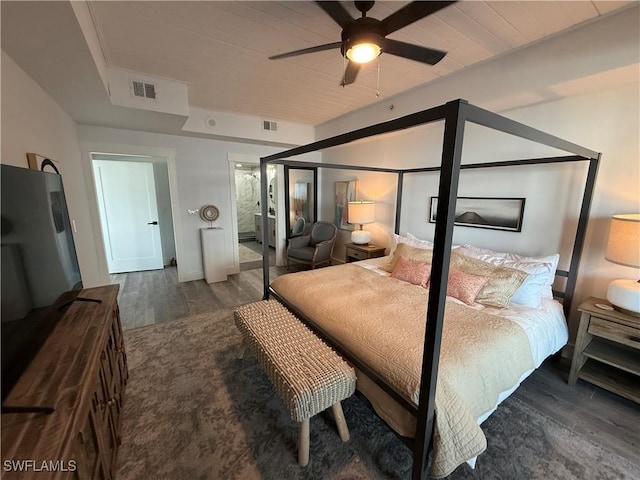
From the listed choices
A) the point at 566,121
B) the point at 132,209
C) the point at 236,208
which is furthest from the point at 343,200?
the point at 132,209

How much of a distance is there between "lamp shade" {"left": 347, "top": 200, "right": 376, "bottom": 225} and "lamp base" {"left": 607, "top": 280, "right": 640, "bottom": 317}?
2.55m

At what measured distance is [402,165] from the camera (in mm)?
3613

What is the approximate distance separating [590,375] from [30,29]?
4.25m

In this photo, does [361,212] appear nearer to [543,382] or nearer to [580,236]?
[580,236]

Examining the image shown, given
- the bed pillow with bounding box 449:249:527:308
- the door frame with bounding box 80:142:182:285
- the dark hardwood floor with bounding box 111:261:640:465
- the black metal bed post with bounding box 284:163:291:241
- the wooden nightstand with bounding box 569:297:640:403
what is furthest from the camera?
the black metal bed post with bounding box 284:163:291:241

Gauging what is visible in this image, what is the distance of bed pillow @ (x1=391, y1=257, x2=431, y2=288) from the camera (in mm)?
2469

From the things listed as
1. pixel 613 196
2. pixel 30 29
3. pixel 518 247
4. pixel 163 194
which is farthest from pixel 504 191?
pixel 163 194

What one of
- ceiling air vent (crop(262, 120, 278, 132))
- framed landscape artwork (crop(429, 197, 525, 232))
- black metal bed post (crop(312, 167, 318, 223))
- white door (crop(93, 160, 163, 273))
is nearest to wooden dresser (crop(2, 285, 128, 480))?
framed landscape artwork (crop(429, 197, 525, 232))

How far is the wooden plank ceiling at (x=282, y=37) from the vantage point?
1.68 m

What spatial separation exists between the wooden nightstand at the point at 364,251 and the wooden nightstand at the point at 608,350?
88.5 inches

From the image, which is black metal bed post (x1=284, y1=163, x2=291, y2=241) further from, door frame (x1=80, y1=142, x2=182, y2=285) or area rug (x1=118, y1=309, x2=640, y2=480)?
area rug (x1=118, y1=309, x2=640, y2=480)

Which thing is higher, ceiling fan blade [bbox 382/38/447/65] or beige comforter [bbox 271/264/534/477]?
ceiling fan blade [bbox 382/38/447/65]

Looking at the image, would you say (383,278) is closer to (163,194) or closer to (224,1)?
(224,1)

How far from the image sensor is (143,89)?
2.61 m
